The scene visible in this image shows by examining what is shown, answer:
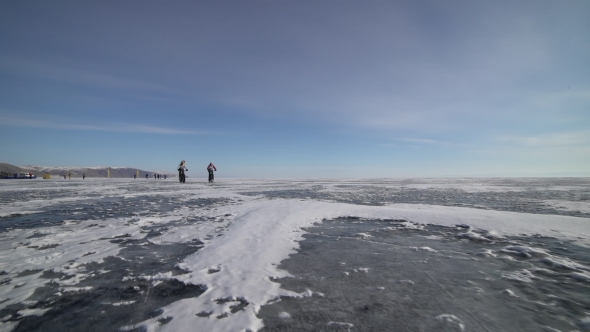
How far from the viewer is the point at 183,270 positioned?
3.25 meters

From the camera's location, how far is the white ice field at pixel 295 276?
7.03 ft

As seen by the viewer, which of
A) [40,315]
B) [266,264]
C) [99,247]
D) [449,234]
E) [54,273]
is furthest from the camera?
[449,234]

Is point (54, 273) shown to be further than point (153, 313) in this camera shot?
Yes

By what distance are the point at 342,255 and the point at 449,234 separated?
2.70m

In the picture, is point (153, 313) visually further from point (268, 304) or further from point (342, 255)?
point (342, 255)

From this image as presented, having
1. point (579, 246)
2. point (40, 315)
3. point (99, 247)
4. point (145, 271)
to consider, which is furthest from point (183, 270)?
point (579, 246)

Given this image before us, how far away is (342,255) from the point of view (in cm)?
385

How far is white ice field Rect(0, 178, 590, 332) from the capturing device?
214 centimetres

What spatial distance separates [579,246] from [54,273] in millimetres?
7790

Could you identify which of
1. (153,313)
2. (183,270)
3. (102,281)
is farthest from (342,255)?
(102,281)

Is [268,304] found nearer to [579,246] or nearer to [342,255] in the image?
[342,255]

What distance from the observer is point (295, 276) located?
308 centimetres

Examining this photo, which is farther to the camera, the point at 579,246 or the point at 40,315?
the point at 579,246

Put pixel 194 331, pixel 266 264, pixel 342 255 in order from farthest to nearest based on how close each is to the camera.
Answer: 1. pixel 342 255
2. pixel 266 264
3. pixel 194 331
